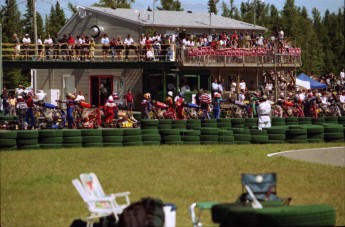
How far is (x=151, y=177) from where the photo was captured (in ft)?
66.3

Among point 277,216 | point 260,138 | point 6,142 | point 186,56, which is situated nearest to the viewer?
point 277,216

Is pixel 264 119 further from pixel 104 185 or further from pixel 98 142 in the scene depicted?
pixel 104 185

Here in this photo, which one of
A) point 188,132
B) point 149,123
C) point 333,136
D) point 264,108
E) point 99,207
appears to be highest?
point 264,108

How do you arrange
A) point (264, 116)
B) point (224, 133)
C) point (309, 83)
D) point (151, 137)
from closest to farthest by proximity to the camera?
point (151, 137) < point (224, 133) < point (264, 116) < point (309, 83)

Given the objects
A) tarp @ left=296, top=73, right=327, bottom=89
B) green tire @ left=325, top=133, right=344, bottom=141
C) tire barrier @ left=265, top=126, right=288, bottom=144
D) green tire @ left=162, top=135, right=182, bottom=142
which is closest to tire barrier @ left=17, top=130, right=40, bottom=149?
green tire @ left=162, top=135, right=182, bottom=142

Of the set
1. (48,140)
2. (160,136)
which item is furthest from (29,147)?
(160,136)

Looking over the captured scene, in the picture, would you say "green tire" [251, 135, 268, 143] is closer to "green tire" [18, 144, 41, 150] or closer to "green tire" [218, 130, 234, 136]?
"green tire" [218, 130, 234, 136]

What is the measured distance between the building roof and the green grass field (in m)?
33.5

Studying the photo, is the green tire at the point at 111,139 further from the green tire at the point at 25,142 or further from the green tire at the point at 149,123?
the green tire at the point at 149,123

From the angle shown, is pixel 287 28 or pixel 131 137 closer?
pixel 131 137

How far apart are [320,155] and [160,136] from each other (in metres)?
5.66

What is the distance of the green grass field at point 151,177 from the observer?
53.2 ft

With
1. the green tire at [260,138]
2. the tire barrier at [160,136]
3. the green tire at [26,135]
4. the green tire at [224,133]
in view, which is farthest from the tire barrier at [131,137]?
the green tire at [260,138]

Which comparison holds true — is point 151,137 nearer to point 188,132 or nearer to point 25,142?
point 188,132
